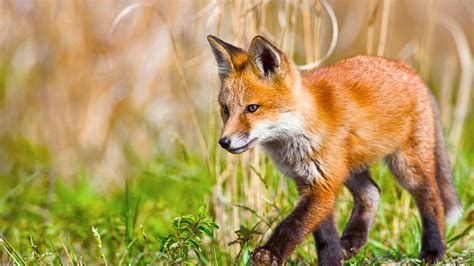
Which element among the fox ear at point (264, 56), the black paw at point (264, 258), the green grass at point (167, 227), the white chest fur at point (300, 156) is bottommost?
the green grass at point (167, 227)

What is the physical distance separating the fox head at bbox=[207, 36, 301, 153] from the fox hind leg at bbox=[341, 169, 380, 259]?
881mm

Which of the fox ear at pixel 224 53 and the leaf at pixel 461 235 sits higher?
the fox ear at pixel 224 53

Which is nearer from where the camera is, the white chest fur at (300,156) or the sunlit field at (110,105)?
the white chest fur at (300,156)

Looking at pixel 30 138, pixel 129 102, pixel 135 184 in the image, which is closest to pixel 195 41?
pixel 135 184

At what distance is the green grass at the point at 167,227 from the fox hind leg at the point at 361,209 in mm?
124

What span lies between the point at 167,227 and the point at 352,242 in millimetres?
2040

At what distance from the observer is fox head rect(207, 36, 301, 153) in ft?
13.6

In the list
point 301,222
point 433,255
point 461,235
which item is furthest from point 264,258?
point 461,235

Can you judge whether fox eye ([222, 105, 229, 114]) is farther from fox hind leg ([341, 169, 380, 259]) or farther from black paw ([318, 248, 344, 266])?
fox hind leg ([341, 169, 380, 259])

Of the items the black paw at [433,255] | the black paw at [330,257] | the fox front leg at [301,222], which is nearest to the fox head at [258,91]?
the fox front leg at [301,222]

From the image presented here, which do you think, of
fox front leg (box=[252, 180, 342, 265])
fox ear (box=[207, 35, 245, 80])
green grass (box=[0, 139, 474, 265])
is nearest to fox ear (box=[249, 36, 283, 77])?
fox ear (box=[207, 35, 245, 80])

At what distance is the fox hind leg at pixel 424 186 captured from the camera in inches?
187

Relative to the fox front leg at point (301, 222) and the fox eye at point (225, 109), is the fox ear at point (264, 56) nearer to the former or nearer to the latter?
the fox eye at point (225, 109)

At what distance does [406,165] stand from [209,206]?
4.49 feet
